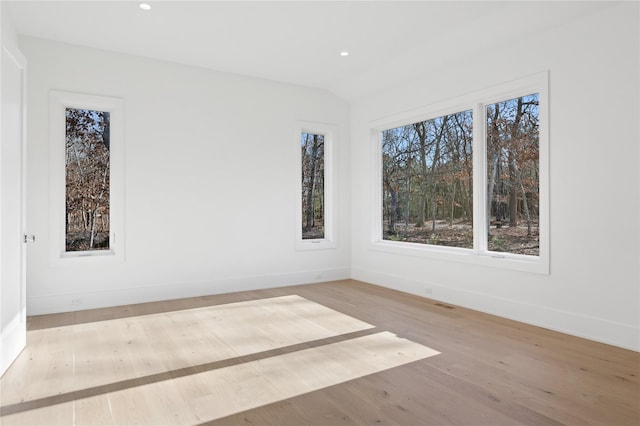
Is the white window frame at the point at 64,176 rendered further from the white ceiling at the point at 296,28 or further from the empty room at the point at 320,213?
the white ceiling at the point at 296,28

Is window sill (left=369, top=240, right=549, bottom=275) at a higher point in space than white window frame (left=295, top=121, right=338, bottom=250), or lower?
lower

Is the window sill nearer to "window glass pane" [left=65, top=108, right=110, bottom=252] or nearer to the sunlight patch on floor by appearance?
the sunlight patch on floor

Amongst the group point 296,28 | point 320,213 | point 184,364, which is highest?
point 296,28

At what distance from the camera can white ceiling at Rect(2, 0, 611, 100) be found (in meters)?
3.75

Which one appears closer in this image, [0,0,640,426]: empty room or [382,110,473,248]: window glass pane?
[0,0,640,426]: empty room

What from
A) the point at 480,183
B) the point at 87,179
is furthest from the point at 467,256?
the point at 87,179

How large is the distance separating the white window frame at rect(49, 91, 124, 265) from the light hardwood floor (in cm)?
69

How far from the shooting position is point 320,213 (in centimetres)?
646

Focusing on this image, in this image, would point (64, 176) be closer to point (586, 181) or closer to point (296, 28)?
point (296, 28)

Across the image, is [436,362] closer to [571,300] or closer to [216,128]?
[571,300]

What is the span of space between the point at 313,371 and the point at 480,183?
2.98 meters

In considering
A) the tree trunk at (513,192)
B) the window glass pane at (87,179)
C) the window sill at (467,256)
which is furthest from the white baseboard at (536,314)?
the window glass pane at (87,179)

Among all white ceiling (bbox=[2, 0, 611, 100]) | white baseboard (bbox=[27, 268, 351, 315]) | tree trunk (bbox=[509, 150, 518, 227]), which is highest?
white ceiling (bbox=[2, 0, 611, 100])

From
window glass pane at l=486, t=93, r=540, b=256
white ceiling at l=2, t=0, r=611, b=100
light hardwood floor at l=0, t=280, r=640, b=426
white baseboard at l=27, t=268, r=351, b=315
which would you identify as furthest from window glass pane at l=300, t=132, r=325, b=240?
window glass pane at l=486, t=93, r=540, b=256
